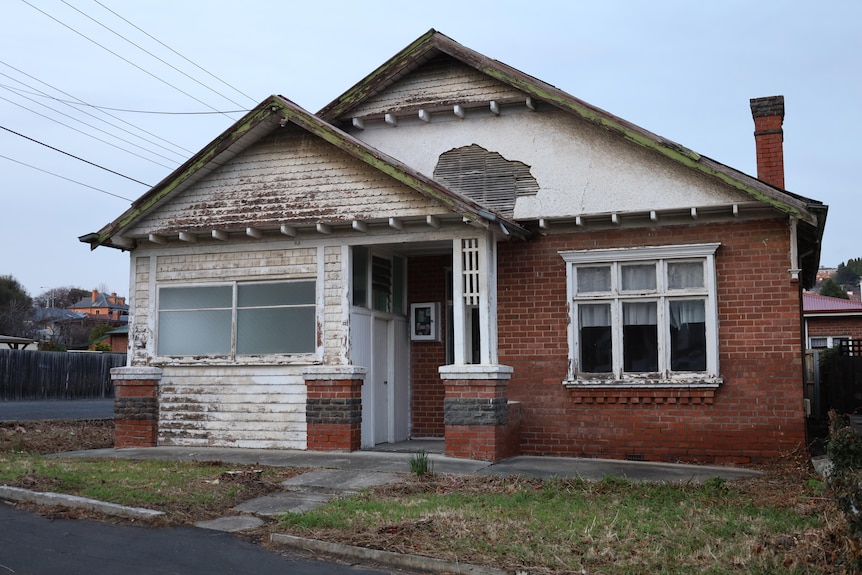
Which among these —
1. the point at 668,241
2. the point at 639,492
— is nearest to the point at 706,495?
the point at 639,492

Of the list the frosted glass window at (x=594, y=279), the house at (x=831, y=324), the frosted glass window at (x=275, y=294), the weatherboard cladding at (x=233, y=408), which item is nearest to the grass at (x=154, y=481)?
the weatherboard cladding at (x=233, y=408)

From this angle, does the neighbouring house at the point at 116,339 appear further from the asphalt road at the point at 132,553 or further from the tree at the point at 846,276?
the tree at the point at 846,276

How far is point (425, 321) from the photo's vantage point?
14320 millimetres

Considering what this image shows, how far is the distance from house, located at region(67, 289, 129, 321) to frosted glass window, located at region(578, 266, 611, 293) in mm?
104369

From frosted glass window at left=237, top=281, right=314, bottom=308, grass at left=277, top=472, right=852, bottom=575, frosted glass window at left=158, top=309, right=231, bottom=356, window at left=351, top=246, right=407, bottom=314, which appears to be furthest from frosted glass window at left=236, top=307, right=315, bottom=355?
grass at left=277, top=472, right=852, bottom=575

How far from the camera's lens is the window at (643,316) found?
1188 centimetres

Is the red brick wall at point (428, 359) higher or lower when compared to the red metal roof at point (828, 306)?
lower

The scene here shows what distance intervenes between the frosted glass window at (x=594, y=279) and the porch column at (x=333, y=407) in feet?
11.6

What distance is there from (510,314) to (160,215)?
574cm

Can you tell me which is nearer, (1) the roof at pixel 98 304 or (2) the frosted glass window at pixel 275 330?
(2) the frosted glass window at pixel 275 330

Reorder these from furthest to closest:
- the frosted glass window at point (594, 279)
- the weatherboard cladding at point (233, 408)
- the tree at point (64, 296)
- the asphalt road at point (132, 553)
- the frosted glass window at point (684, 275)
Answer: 1. the tree at point (64, 296)
2. the weatherboard cladding at point (233, 408)
3. the frosted glass window at point (594, 279)
4. the frosted glass window at point (684, 275)
5. the asphalt road at point (132, 553)

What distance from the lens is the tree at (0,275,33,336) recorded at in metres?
65.1

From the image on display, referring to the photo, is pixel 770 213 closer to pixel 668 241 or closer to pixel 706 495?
pixel 668 241

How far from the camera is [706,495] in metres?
8.61
